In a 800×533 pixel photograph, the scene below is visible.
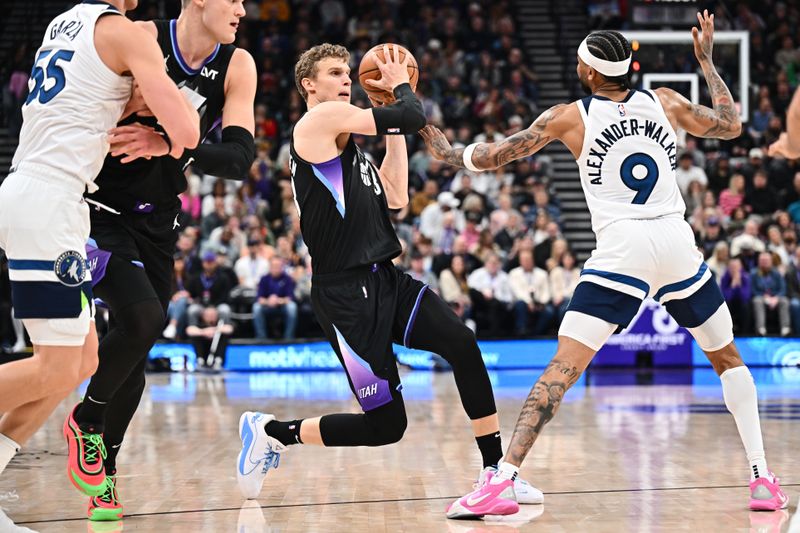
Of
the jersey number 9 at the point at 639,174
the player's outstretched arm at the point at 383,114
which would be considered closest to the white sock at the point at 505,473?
the jersey number 9 at the point at 639,174

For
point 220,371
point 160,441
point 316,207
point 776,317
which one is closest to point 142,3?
point 220,371

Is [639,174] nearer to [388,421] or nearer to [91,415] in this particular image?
[388,421]

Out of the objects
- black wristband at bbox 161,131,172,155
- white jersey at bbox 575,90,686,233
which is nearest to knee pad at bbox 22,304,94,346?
black wristband at bbox 161,131,172,155

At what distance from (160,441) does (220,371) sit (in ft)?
20.4

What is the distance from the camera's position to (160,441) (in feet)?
24.6

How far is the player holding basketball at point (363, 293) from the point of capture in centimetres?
509

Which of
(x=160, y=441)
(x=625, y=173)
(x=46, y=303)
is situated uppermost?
(x=625, y=173)

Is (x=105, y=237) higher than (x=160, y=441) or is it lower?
higher

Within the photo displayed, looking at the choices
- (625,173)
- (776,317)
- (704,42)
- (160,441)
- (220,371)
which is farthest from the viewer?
(776,317)

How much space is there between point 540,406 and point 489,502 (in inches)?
20.5

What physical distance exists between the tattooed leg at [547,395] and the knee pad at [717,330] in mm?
545

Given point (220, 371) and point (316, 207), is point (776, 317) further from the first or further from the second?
point (316, 207)

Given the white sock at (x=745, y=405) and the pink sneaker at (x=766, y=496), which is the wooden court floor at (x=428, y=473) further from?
the white sock at (x=745, y=405)

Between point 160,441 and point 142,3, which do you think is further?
point 142,3
